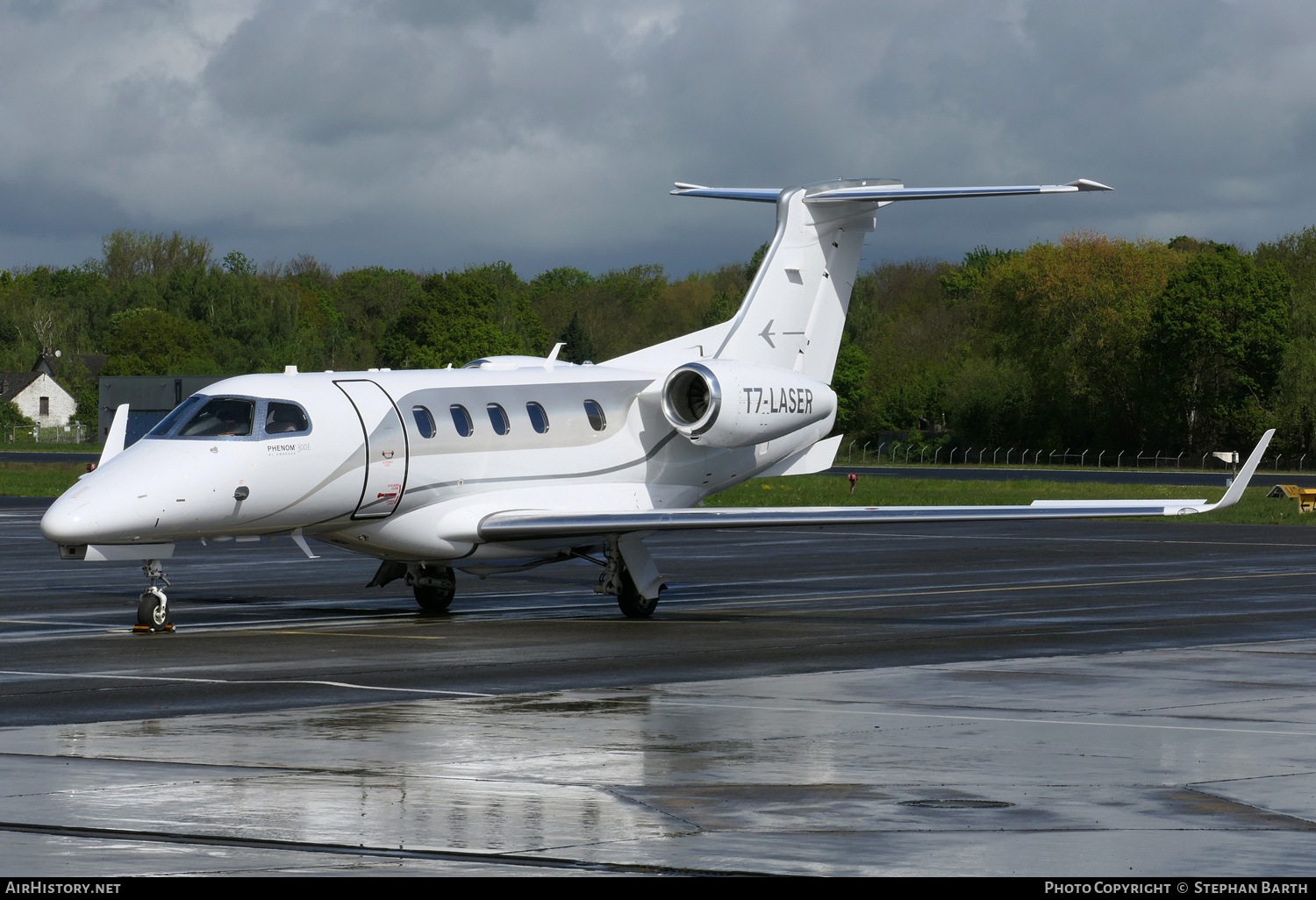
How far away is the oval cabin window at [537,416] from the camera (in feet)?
72.3

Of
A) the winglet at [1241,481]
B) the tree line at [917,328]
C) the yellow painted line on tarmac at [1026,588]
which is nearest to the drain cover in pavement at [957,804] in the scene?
the winglet at [1241,481]

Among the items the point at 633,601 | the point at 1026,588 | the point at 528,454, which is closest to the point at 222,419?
the point at 528,454

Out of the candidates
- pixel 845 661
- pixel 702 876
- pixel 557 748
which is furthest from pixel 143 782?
pixel 845 661

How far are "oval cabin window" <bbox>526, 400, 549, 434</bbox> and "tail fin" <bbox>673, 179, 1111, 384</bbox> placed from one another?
3.87 m

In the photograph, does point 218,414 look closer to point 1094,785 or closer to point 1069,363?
point 1094,785

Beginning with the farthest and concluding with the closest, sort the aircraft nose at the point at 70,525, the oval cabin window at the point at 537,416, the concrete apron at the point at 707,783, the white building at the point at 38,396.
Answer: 1. the white building at the point at 38,396
2. the oval cabin window at the point at 537,416
3. the aircraft nose at the point at 70,525
4. the concrete apron at the point at 707,783

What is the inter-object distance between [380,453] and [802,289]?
8123 millimetres

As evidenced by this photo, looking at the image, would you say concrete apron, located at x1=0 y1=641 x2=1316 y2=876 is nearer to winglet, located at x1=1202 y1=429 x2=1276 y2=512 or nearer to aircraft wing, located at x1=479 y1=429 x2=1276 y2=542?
winglet, located at x1=1202 y1=429 x2=1276 y2=512

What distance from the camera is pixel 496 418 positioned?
21.6 metres

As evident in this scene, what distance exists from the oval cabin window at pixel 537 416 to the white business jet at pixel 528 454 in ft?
0.07

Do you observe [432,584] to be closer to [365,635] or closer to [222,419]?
[365,635]

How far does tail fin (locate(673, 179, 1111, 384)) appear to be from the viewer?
995 inches

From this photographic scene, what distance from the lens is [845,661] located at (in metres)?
16.5

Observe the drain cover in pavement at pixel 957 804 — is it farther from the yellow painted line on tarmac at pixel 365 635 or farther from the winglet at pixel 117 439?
the winglet at pixel 117 439
